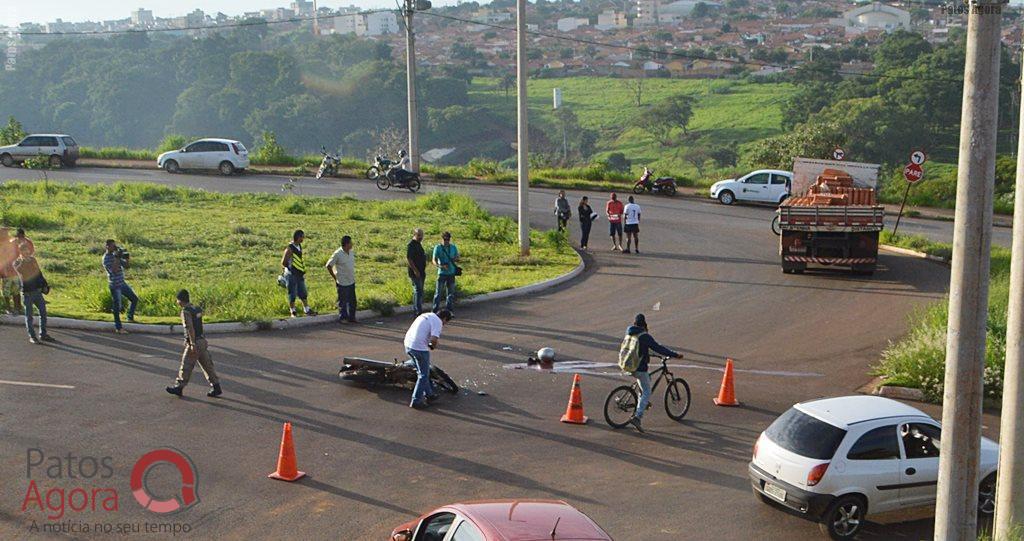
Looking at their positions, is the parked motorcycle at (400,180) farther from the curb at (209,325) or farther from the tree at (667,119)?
the tree at (667,119)

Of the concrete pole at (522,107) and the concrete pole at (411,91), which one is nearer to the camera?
the concrete pole at (522,107)

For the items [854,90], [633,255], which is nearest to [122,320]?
[633,255]

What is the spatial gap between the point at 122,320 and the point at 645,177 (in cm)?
2616

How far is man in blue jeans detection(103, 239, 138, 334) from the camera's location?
17.9m

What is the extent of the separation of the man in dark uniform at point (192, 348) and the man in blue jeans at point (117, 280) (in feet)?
12.9

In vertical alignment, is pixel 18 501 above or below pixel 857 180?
below

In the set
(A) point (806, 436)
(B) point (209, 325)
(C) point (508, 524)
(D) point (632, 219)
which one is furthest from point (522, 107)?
(C) point (508, 524)

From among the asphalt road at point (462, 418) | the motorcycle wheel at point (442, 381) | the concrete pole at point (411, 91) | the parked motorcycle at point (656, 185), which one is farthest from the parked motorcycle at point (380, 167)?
the motorcycle wheel at point (442, 381)

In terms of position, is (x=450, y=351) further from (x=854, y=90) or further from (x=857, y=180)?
(x=854, y=90)

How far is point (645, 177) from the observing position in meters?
41.4

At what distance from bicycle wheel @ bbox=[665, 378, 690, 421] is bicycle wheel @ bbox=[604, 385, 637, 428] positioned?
65 centimetres

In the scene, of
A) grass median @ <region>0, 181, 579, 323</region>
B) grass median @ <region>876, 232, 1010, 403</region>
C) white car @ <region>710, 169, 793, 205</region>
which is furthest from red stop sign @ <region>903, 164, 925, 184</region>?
grass median @ <region>876, 232, 1010, 403</region>

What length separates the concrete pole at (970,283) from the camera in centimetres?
808

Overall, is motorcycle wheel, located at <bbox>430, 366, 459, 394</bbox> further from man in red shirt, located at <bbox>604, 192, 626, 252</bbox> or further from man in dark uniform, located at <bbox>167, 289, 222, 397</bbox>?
man in red shirt, located at <bbox>604, 192, 626, 252</bbox>
